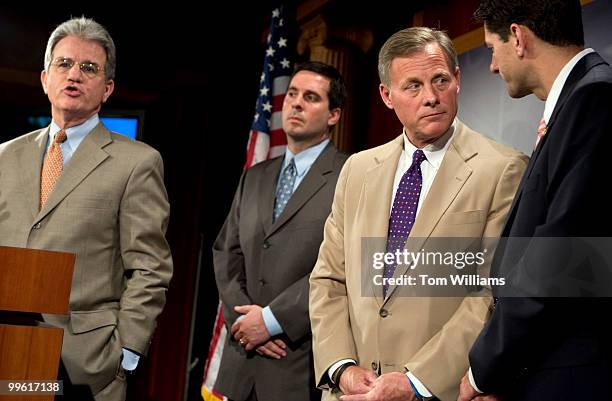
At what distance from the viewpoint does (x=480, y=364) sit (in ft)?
6.07

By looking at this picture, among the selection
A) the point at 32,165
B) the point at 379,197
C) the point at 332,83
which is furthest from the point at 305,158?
the point at 32,165

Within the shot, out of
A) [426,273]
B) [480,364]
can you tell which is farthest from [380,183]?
[480,364]

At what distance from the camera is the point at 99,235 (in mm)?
2641

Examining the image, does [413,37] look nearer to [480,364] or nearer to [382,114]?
[480,364]

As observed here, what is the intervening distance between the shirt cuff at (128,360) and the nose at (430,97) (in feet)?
4.25

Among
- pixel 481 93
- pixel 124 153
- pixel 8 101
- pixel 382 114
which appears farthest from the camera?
pixel 8 101

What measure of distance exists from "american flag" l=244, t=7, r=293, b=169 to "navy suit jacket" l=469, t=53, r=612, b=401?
107 inches

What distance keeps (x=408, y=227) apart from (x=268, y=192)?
1.10m

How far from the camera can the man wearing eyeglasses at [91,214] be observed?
8.25 ft

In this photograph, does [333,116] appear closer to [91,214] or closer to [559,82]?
[91,214]

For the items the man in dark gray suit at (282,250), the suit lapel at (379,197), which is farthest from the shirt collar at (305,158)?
the suit lapel at (379,197)

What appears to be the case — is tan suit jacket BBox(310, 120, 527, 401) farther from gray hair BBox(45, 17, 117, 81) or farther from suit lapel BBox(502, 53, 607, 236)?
gray hair BBox(45, 17, 117, 81)

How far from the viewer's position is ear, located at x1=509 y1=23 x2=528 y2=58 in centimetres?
201

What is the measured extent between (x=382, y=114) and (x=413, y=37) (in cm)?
188
